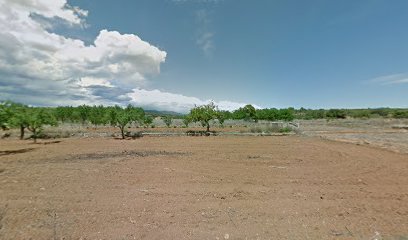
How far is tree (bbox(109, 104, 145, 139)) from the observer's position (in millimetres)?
36906

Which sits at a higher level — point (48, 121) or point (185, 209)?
point (48, 121)

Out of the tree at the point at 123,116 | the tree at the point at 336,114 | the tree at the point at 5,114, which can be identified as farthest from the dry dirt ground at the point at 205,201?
the tree at the point at 336,114

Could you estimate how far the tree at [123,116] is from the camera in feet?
121

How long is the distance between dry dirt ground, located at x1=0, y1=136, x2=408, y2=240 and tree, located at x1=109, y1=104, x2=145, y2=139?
21.1m

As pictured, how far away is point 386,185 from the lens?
37.1 ft

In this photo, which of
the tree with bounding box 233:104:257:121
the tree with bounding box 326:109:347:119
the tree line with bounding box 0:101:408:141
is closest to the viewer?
the tree line with bounding box 0:101:408:141

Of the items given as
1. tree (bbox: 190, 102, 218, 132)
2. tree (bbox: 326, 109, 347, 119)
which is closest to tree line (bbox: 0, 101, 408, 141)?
tree (bbox: 190, 102, 218, 132)

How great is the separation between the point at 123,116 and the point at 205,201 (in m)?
29.7

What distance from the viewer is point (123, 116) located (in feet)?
120

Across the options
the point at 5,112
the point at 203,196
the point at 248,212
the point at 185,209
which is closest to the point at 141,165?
the point at 203,196

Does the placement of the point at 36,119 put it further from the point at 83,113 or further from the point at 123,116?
the point at 83,113

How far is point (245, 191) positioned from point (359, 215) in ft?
12.3

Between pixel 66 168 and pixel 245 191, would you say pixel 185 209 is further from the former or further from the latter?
pixel 66 168

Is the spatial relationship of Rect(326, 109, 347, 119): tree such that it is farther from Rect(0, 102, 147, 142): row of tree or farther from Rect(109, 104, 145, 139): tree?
Rect(109, 104, 145, 139): tree
